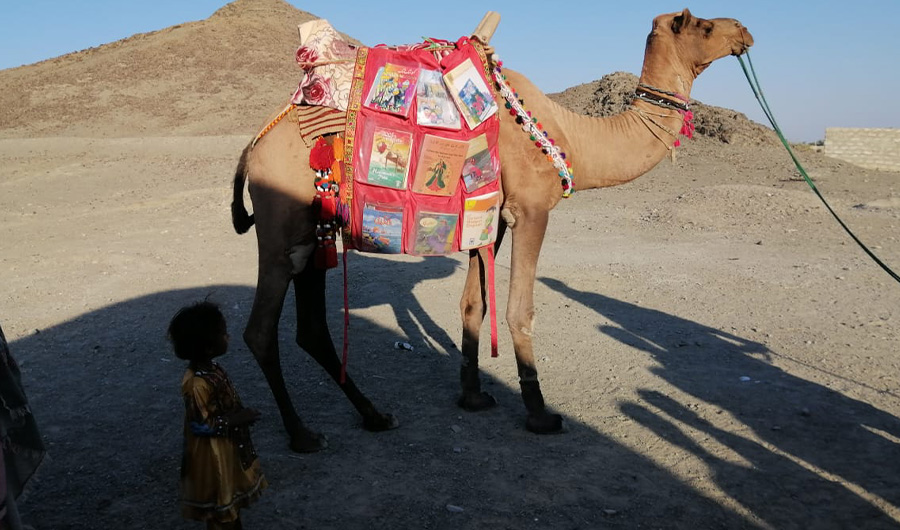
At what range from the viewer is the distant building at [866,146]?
21234 mm

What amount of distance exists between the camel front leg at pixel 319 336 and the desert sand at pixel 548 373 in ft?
0.60

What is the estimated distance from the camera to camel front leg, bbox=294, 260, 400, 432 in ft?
15.8

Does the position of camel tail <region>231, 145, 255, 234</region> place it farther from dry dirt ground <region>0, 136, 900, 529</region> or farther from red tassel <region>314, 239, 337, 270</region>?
dry dirt ground <region>0, 136, 900, 529</region>

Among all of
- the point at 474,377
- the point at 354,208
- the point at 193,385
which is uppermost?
the point at 354,208

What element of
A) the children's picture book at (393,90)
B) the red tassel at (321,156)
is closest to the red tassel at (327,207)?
the red tassel at (321,156)

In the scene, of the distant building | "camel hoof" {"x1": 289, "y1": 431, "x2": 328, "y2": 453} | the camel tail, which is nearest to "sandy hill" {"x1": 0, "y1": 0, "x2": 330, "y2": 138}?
the distant building

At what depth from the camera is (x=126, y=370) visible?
5.85 metres

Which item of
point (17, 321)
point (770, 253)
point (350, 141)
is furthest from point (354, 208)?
point (770, 253)

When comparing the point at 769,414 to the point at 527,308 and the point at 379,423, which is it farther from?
the point at 379,423

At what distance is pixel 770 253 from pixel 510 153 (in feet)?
20.5

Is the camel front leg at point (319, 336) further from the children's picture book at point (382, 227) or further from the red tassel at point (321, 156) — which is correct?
the red tassel at point (321, 156)

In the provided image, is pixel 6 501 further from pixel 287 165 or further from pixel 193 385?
pixel 287 165

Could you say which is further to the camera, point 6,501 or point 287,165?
point 287,165

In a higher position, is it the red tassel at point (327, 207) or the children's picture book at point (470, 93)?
Result: the children's picture book at point (470, 93)
